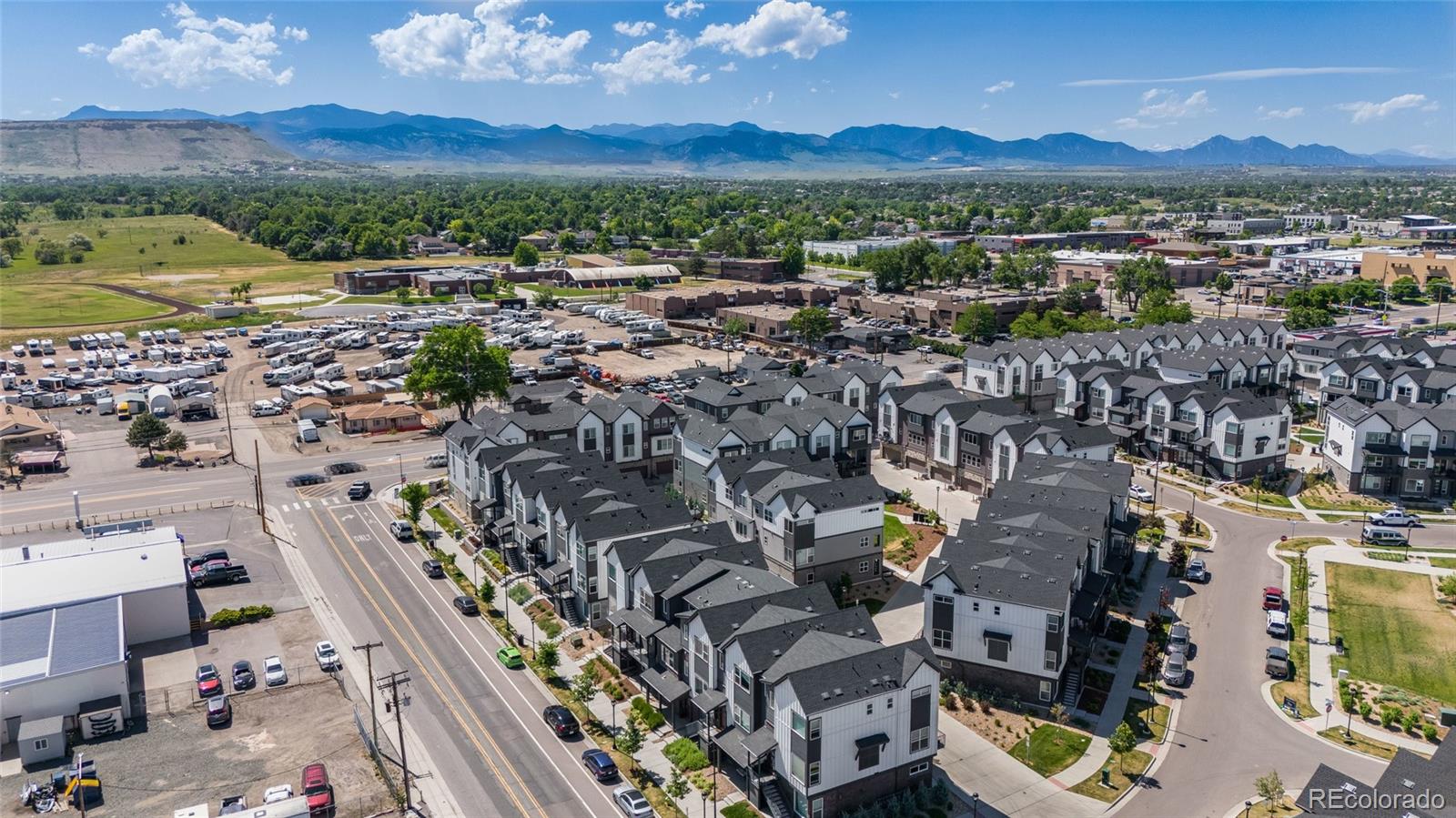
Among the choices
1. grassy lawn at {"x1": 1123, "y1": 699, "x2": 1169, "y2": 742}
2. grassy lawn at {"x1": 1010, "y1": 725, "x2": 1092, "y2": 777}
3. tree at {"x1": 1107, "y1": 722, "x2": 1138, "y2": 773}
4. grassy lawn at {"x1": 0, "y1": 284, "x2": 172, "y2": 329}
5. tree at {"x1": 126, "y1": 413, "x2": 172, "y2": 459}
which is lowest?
grassy lawn at {"x1": 1010, "y1": 725, "x2": 1092, "y2": 777}

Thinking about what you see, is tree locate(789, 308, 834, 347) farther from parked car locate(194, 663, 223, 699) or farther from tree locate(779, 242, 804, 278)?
parked car locate(194, 663, 223, 699)

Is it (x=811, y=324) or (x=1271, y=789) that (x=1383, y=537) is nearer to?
(x=1271, y=789)

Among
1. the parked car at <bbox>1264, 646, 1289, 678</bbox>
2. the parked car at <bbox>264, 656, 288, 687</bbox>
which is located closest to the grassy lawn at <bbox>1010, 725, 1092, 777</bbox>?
the parked car at <bbox>1264, 646, 1289, 678</bbox>

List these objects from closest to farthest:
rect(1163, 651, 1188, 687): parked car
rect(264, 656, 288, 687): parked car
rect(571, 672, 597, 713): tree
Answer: rect(571, 672, 597, 713): tree → rect(264, 656, 288, 687): parked car → rect(1163, 651, 1188, 687): parked car

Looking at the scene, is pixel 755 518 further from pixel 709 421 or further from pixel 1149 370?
pixel 1149 370

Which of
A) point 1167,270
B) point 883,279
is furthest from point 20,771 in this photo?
point 1167,270

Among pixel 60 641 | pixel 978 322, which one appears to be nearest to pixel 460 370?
pixel 60 641

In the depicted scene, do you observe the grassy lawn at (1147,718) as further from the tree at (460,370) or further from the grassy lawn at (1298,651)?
the tree at (460,370)
